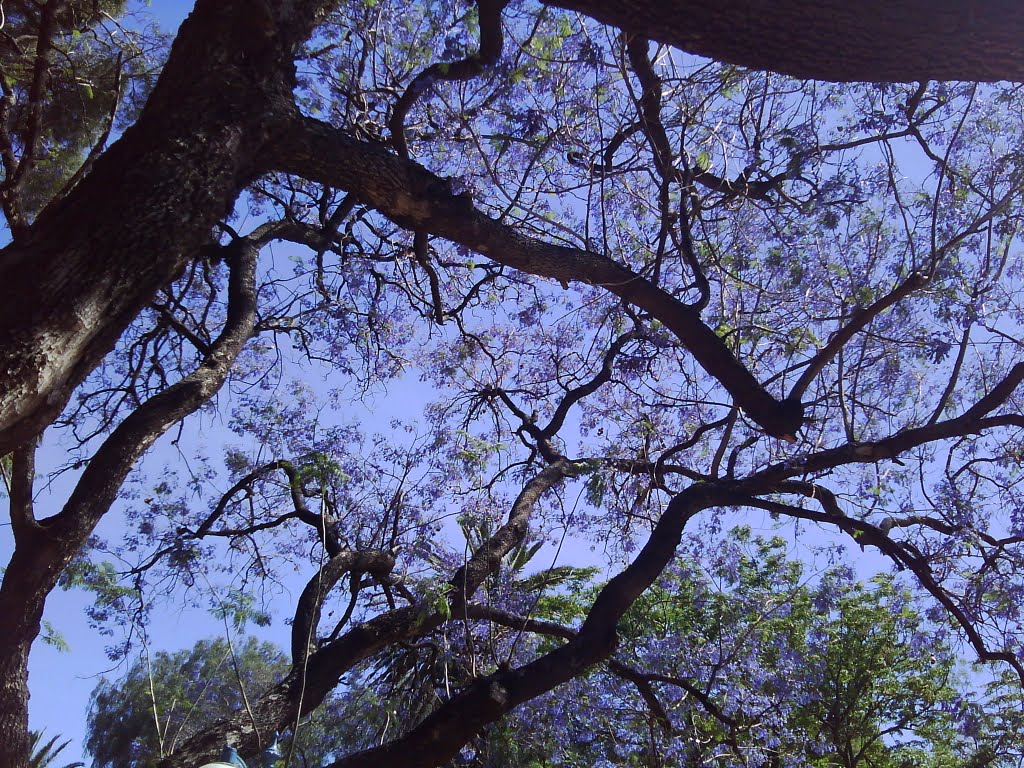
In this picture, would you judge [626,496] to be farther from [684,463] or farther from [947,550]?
[947,550]

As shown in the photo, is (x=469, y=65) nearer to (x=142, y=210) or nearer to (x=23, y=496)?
(x=142, y=210)

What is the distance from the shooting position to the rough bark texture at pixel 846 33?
2.62m

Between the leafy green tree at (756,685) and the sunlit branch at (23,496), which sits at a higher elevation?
the leafy green tree at (756,685)

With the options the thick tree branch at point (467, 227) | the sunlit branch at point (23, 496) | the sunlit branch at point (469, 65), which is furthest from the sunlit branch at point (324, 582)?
the sunlit branch at point (469, 65)

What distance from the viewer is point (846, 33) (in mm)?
2697

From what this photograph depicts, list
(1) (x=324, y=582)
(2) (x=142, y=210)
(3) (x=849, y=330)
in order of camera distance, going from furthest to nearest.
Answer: (1) (x=324, y=582), (3) (x=849, y=330), (2) (x=142, y=210)

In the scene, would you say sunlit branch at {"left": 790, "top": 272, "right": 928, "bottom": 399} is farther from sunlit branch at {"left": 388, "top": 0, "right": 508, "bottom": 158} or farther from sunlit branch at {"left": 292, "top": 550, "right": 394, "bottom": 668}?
sunlit branch at {"left": 292, "top": 550, "right": 394, "bottom": 668}

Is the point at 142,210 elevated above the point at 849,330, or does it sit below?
below

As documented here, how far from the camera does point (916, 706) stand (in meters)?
9.73

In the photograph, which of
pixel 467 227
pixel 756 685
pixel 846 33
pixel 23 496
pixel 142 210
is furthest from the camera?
pixel 756 685

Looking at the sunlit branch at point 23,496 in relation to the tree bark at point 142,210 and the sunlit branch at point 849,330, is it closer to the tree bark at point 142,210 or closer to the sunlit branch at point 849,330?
the tree bark at point 142,210

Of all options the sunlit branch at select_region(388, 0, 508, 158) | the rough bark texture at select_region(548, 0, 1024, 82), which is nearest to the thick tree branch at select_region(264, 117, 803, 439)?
the sunlit branch at select_region(388, 0, 508, 158)

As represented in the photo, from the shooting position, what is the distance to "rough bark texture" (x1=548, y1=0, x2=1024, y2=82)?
262 centimetres

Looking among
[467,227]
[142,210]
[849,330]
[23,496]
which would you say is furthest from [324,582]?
[849,330]
